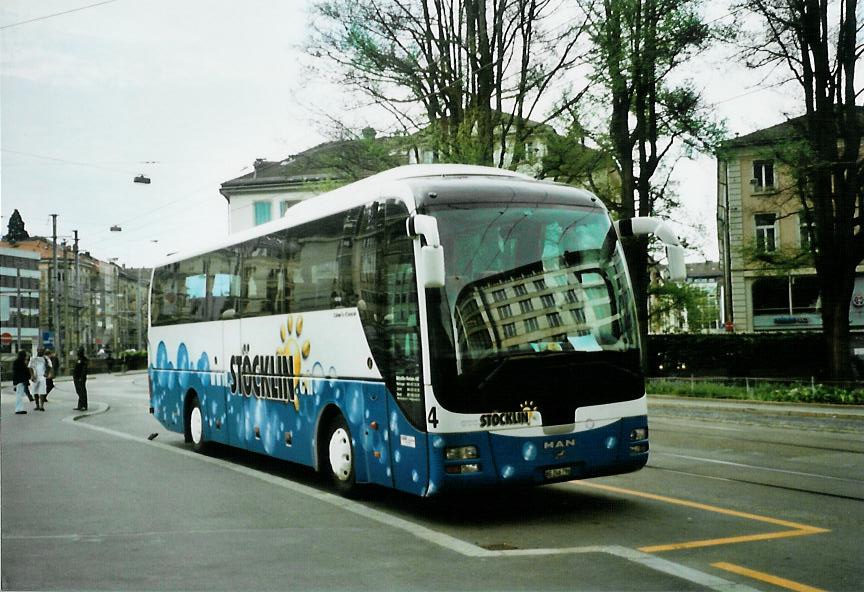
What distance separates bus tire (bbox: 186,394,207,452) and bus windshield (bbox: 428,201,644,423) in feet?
25.4

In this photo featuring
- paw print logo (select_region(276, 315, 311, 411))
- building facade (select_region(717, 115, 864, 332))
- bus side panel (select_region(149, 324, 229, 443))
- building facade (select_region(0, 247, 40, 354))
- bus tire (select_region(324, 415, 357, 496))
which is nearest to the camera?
bus tire (select_region(324, 415, 357, 496))

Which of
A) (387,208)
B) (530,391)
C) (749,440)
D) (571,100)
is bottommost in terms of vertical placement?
(749,440)

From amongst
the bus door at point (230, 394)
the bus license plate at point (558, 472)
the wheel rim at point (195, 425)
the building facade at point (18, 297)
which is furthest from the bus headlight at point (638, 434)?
the building facade at point (18, 297)

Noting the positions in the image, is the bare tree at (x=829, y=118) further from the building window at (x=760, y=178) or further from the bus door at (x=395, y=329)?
the building window at (x=760, y=178)

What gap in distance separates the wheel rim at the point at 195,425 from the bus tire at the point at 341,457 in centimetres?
519

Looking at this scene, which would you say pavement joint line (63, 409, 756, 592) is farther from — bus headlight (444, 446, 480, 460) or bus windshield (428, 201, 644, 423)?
bus windshield (428, 201, 644, 423)

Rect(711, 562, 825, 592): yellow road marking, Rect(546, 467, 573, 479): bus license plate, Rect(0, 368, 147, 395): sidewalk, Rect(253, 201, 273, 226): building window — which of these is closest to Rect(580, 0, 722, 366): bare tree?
Rect(546, 467, 573, 479): bus license plate

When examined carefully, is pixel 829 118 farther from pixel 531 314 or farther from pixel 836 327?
pixel 531 314

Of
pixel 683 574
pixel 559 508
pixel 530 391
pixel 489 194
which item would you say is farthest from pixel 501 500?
pixel 683 574

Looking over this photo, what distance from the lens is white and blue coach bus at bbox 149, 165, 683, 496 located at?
336 inches

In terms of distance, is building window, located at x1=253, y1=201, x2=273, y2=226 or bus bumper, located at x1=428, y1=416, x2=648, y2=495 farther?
building window, located at x1=253, y1=201, x2=273, y2=226

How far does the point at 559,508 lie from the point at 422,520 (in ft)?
4.50

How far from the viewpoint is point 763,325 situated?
184 ft

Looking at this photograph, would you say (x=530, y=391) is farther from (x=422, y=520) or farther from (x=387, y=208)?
(x=387, y=208)
